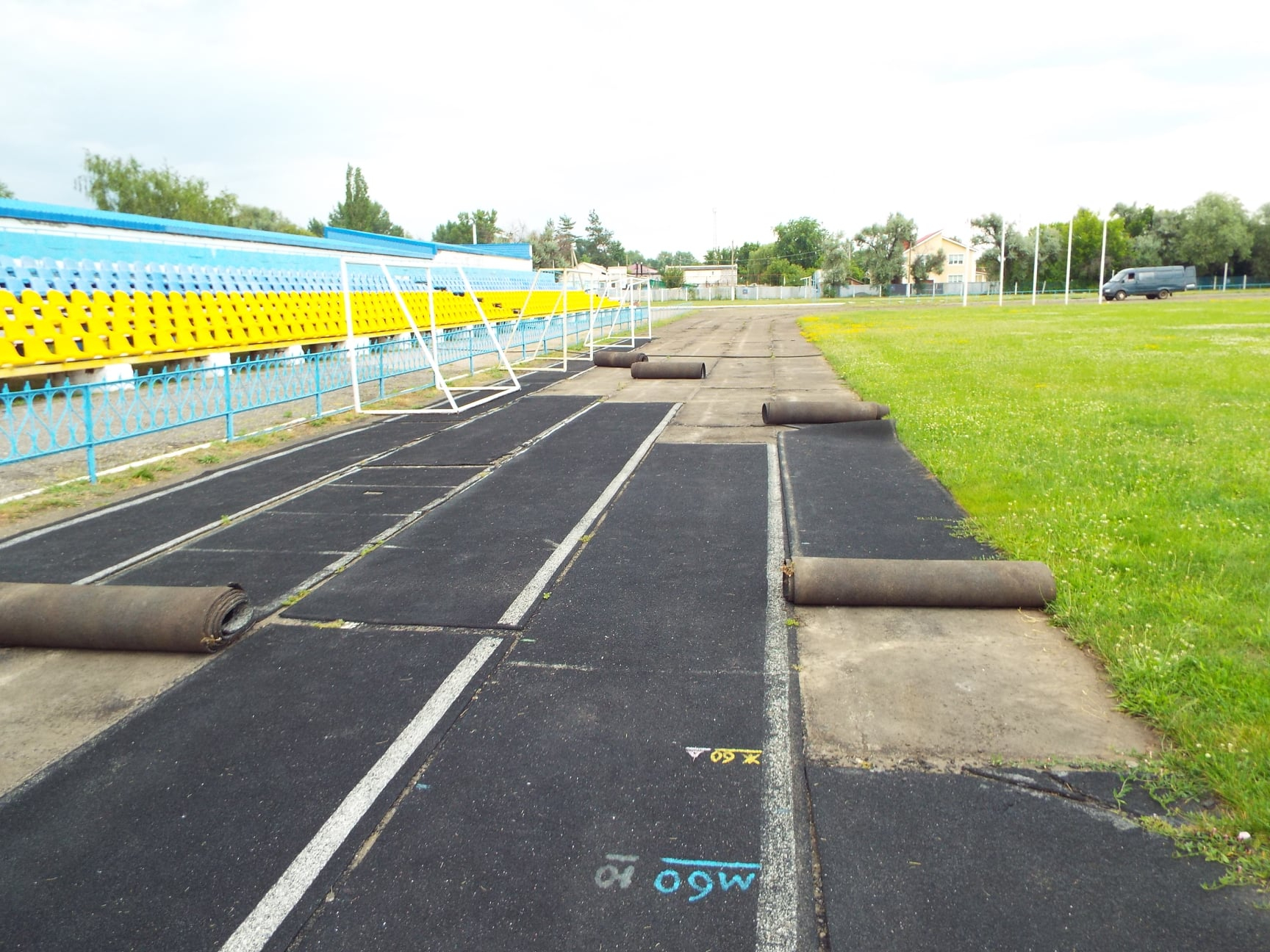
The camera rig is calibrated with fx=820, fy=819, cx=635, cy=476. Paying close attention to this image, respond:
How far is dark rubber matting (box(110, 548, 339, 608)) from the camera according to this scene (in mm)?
6418

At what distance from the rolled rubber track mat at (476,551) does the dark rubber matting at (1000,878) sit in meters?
2.98

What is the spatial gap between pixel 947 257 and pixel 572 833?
126086mm

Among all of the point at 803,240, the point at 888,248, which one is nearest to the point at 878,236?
the point at 888,248

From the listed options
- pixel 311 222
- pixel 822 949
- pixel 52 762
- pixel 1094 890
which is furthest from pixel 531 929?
pixel 311 222

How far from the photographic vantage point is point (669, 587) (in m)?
6.14

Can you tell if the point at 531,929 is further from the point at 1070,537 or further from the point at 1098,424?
the point at 1098,424

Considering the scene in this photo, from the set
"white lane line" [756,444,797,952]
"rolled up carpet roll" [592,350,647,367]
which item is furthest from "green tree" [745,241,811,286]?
"white lane line" [756,444,797,952]

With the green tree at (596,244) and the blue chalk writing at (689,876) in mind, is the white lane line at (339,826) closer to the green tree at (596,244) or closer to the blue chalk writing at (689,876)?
the blue chalk writing at (689,876)

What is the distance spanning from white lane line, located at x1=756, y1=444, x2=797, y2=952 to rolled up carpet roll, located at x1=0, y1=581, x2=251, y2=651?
3473mm

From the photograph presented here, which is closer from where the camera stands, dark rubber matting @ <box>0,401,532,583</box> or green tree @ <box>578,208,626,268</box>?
dark rubber matting @ <box>0,401,532,583</box>

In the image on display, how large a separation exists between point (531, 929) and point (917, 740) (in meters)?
2.11

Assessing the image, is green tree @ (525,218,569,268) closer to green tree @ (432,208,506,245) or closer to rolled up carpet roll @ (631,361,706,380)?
green tree @ (432,208,506,245)

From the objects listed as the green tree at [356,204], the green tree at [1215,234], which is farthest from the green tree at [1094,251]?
the green tree at [356,204]

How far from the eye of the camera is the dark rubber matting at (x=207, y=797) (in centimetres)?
302
